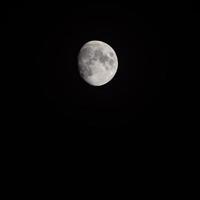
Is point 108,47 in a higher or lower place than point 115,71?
higher

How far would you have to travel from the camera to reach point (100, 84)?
468cm

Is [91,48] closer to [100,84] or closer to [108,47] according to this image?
[108,47]

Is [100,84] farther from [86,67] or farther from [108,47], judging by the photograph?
[108,47]

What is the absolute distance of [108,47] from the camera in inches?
188

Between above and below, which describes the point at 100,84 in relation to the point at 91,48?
below

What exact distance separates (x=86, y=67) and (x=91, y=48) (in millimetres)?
395

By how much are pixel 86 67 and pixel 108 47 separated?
0.64m

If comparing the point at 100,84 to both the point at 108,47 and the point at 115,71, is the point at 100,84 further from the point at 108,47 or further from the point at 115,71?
the point at 108,47

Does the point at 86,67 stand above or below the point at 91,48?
below

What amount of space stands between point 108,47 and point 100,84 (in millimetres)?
757

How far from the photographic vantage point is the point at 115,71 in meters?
4.70

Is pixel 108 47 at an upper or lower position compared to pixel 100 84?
upper

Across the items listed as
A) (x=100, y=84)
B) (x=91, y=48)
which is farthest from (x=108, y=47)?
(x=100, y=84)

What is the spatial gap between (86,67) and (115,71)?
0.58m
